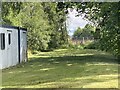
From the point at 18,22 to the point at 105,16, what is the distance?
1664 cm

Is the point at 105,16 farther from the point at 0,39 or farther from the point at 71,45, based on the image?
the point at 71,45

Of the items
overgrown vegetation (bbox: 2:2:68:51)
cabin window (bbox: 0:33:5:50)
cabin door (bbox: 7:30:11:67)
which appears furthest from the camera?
overgrown vegetation (bbox: 2:2:68:51)

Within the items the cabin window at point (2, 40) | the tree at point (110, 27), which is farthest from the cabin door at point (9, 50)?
the tree at point (110, 27)

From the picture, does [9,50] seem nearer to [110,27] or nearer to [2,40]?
[2,40]

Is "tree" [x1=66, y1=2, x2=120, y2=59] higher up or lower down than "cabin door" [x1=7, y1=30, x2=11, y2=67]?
higher up

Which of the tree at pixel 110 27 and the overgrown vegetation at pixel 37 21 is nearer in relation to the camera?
the tree at pixel 110 27

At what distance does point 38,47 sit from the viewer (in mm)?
35000

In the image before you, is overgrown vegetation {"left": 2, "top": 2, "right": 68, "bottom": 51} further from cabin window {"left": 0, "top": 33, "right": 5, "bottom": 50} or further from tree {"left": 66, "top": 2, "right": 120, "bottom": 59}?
tree {"left": 66, "top": 2, "right": 120, "bottom": 59}

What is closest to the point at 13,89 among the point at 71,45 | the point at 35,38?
the point at 35,38

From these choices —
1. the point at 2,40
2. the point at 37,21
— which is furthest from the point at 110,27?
the point at 37,21

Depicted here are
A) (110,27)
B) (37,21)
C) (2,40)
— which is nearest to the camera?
(110,27)

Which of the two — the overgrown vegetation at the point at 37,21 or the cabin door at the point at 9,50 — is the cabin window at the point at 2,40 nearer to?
the cabin door at the point at 9,50

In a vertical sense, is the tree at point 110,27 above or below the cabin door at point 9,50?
above

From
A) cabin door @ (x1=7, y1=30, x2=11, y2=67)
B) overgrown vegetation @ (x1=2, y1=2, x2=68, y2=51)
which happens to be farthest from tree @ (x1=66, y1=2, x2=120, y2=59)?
overgrown vegetation @ (x1=2, y1=2, x2=68, y2=51)
